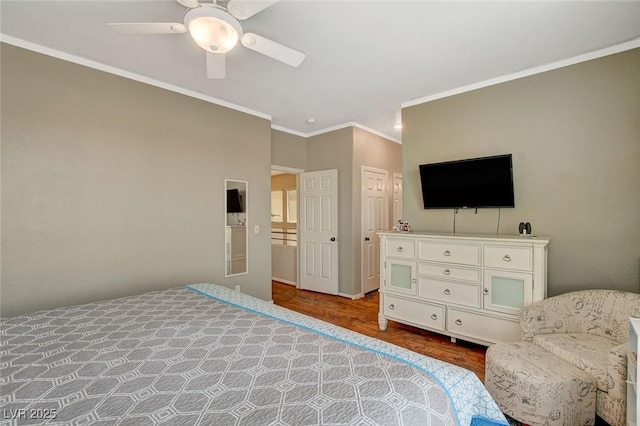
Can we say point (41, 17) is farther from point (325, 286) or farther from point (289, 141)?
point (325, 286)

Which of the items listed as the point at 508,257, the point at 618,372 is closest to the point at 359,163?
the point at 508,257

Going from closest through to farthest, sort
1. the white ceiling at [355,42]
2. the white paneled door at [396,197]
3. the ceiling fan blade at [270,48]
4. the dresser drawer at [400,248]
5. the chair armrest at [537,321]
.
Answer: the ceiling fan blade at [270,48], the white ceiling at [355,42], the chair armrest at [537,321], the dresser drawer at [400,248], the white paneled door at [396,197]

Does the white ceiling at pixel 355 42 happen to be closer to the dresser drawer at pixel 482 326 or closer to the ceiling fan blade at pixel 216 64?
the ceiling fan blade at pixel 216 64

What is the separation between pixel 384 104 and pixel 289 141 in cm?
168

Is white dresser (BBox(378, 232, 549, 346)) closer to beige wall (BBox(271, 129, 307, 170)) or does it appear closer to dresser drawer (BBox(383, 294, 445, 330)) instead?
dresser drawer (BBox(383, 294, 445, 330))

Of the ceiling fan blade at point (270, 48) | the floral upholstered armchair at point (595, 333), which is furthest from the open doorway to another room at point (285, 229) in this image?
the floral upholstered armchair at point (595, 333)

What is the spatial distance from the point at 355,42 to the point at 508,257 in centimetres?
214

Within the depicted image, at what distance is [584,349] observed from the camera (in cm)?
Result: 180

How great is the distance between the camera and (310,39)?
2.19 m

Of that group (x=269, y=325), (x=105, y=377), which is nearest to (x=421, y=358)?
(x=269, y=325)

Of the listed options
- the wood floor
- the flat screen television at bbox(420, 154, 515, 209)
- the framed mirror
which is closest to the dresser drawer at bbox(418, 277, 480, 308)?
the wood floor

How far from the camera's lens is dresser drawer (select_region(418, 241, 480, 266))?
2568 mm

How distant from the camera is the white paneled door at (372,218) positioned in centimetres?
449

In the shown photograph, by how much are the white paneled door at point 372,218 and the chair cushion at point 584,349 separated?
2.63 metres
